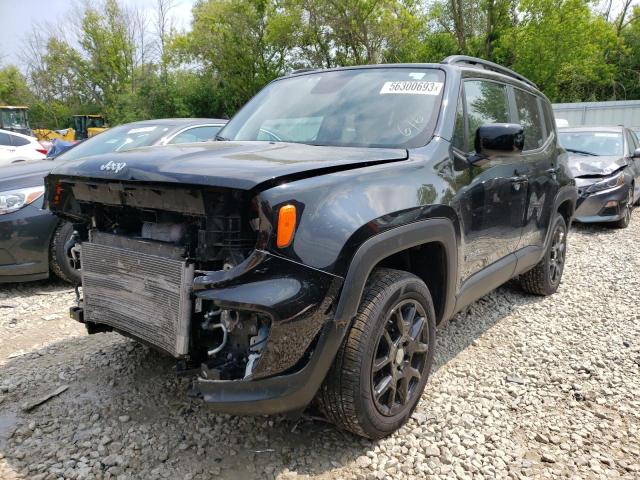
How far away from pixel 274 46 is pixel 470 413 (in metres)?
33.7

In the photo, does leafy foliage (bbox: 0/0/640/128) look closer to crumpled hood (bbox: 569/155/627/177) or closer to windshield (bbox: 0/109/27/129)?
windshield (bbox: 0/109/27/129)

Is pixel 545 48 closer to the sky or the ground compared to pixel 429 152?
closer to the sky

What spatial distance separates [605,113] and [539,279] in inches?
698

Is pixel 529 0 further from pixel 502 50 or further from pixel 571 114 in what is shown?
pixel 571 114

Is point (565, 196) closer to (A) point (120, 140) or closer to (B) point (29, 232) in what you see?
(A) point (120, 140)

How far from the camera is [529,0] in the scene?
1052 inches

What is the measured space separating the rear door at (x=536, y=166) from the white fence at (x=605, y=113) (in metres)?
16.3

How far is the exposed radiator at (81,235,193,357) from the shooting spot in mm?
2115

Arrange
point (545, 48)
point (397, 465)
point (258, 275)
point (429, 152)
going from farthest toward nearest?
point (545, 48) → point (429, 152) → point (397, 465) → point (258, 275)

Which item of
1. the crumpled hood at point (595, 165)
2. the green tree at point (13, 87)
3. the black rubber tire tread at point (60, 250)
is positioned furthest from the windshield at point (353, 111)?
the green tree at point (13, 87)

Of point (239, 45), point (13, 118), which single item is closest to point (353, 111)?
point (13, 118)

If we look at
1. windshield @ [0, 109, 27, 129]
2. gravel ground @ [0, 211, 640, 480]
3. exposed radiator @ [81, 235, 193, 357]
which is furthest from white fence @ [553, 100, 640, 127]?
windshield @ [0, 109, 27, 129]

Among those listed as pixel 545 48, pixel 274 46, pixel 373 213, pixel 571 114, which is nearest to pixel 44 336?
pixel 373 213

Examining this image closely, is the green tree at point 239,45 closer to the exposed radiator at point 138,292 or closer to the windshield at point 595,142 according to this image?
the windshield at point 595,142
